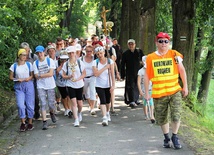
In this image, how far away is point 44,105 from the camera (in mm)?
10297

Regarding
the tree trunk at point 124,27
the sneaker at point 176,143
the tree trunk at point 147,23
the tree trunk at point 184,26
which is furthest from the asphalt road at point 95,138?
the tree trunk at point 124,27

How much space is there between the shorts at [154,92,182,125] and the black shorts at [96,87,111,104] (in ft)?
9.14

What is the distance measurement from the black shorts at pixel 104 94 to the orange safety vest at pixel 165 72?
9.60ft

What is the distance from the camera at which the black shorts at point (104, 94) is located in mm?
10508

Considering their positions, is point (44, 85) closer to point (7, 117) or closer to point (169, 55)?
point (7, 117)

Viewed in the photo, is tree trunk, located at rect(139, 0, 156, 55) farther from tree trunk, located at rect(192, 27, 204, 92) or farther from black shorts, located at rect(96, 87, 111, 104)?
tree trunk, located at rect(192, 27, 204, 92)

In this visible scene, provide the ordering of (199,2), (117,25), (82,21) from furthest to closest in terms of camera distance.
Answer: (82,21) < (117,25) < (199,2)

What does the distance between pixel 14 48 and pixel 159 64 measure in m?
6.72

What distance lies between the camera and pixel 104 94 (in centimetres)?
1059

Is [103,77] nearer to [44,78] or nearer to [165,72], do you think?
[44,78]

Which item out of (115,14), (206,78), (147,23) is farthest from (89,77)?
(115,14)

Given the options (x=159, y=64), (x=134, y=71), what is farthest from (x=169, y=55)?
(x=134, y=71)

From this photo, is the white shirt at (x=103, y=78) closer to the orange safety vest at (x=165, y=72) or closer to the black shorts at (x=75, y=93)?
the black shorts at (x=75, y=93)

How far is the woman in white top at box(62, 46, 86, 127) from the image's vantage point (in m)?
10.5
